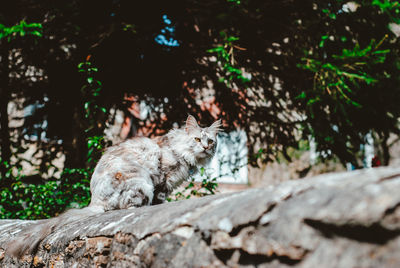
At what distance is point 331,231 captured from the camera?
102 cm

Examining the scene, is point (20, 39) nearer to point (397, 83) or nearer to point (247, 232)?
point (247, 232)

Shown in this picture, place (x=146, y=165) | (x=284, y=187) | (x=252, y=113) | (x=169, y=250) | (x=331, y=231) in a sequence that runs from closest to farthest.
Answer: (x=331, y=231), (x=284, y=187), (x=169, y=250), (x=146, y=165), (x=252, y=113)

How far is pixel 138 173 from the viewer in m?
3.28

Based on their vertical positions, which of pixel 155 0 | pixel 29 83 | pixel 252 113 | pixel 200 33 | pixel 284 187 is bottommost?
pixel 284 187

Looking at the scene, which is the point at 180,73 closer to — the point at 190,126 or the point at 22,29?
the point at 190,126

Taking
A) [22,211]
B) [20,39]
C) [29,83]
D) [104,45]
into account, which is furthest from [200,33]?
[22,211]

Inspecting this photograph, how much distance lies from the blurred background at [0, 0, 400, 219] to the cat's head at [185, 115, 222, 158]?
41.2 inches

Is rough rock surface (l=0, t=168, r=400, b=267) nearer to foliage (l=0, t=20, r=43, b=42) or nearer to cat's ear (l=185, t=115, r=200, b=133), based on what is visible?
cat's ear (l=185, t=115, r=200, b=133)

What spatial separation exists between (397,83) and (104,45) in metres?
5.17

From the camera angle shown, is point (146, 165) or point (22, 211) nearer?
point (146, 165)

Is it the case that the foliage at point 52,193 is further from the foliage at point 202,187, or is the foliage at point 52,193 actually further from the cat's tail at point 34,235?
the cat's tail at point 34,235

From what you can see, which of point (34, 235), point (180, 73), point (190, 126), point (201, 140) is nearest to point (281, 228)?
point (34, 235)

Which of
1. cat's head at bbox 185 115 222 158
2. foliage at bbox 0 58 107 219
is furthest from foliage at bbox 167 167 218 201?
foliage at bbox 0 58 107 219

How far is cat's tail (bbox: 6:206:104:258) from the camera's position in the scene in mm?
2582
